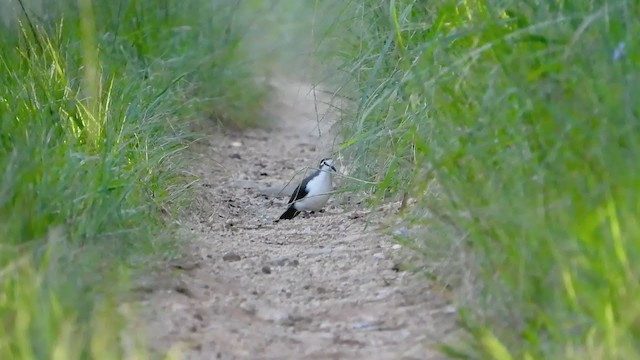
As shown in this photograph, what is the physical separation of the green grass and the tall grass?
1029 millimetres

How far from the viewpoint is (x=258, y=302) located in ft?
13.4

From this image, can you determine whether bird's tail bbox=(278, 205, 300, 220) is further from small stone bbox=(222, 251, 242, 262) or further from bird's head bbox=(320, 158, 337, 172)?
small stone bbox=(222, 251, 242, 262)

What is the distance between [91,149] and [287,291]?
117 centimetres

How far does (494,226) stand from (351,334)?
23.3 inches

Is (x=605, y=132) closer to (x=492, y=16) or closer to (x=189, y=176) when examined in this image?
(x=492, y=16)

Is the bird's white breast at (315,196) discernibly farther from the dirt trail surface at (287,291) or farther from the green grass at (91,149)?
the green grass at (91,149)

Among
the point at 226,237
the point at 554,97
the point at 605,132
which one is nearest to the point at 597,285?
the point at 605,132

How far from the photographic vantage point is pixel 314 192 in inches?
239

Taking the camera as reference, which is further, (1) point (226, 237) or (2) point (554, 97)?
(1) point (226, 237)

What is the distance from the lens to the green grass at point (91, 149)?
10.1ft

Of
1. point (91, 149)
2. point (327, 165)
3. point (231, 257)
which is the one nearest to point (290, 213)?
point (327, 165)

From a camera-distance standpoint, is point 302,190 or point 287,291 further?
point 302,190

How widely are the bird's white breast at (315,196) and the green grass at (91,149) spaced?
0.70 meters

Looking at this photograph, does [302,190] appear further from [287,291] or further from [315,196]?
[287,291]
